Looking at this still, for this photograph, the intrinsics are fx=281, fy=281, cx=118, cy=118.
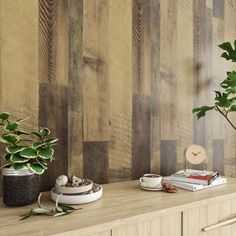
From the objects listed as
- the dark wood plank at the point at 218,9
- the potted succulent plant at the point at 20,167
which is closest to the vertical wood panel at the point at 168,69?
the dark wood plank at the point at 218,9

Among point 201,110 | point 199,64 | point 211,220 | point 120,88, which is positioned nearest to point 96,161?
point 120,88

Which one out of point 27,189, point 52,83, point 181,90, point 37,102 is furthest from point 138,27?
point 27,189

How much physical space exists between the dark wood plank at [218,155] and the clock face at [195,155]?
457 mm

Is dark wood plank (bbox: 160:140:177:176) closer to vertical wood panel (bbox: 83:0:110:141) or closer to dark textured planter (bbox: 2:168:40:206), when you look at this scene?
vertical wood panel (bbox: 83:0:110:141)

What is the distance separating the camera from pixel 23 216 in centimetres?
105

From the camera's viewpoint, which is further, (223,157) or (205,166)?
(223,157)

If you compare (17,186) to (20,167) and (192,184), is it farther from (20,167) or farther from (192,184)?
(192,184)

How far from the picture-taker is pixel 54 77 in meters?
1.48

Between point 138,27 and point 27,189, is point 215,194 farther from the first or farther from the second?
point 138,27

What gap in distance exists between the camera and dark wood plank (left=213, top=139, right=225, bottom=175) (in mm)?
2188

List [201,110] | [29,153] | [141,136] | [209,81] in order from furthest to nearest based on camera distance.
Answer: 1. [209,81]
2. [201,110]
3. [141,136]
4. [29,153]

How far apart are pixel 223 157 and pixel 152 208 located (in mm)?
1300

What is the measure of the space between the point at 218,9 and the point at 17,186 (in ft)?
6.51

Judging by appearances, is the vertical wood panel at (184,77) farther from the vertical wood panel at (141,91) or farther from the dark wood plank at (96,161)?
the dark wood plank at (96,161)
